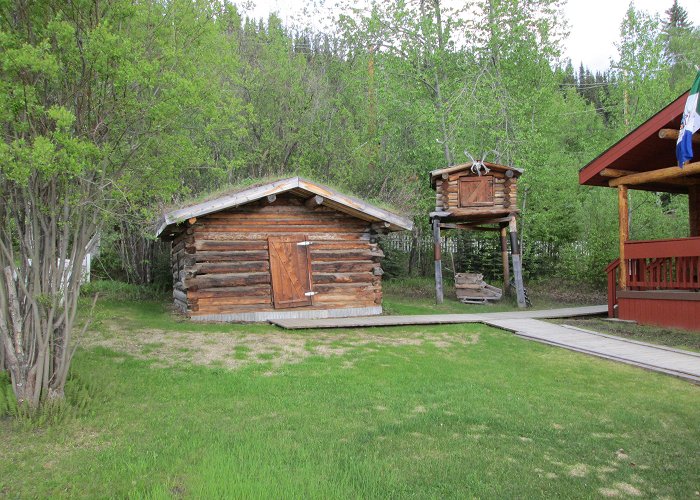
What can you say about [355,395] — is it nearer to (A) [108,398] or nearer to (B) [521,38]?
(A) [108,398]

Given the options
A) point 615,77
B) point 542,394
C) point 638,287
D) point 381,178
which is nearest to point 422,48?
point 381,178

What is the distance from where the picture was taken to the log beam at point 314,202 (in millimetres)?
13688

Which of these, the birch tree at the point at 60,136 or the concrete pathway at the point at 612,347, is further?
the concrete pathway at the point at 612,347

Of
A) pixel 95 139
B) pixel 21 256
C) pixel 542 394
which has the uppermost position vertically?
pixel 95 139

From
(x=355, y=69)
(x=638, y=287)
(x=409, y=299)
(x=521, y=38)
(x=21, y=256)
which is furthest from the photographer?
(x=355, y=69)

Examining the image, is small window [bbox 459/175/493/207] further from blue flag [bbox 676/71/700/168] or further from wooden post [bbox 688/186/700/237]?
blue flag [bbox 676/71/700/168]

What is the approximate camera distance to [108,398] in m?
6.14

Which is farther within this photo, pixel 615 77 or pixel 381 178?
pixel 615 77

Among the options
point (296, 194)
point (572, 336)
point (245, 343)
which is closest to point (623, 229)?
point (572, 336)

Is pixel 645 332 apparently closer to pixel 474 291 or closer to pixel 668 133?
pixel 668 133

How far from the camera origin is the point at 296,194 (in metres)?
14.3

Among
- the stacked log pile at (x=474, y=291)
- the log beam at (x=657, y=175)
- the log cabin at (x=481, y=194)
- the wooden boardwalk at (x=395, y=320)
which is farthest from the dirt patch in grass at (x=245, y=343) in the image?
the stacked log pile at (x=474, y=291)

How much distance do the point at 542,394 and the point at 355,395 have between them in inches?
92.9

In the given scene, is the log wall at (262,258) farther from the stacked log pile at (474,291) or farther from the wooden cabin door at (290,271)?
the stacked log pile at (474,291)
